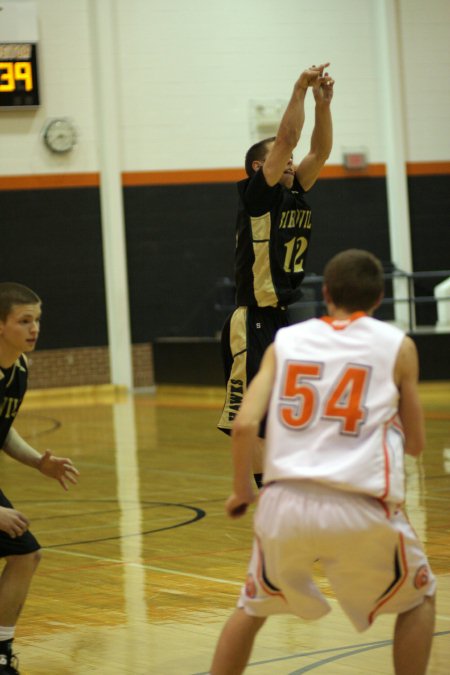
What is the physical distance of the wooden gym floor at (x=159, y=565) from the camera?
171 inches

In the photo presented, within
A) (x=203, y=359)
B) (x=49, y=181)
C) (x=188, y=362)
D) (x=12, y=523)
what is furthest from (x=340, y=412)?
(x=49, y=181)

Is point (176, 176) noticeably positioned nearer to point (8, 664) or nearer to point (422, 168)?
point (422, 168)

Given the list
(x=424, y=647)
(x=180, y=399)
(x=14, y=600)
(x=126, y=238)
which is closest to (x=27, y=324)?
(x=14, y=600)

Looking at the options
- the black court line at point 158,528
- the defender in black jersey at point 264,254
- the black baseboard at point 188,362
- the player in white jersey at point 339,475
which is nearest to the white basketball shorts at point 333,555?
the player in white jersey at point 339,475

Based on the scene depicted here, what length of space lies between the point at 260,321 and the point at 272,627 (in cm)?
132

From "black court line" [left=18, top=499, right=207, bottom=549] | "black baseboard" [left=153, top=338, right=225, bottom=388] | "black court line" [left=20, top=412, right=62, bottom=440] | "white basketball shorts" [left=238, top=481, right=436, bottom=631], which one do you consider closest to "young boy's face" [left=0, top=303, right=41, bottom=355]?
"white basketball shorts" [left=238, top=481, right=436, bottom=631]

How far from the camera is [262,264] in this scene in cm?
522

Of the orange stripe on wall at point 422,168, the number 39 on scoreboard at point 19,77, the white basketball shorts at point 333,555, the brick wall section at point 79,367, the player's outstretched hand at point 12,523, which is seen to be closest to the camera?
the white basketball shorts at point 333,555

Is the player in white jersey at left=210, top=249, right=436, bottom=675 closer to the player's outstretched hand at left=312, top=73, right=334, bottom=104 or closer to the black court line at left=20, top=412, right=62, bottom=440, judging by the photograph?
the player's outstretched hand at left=312, top=73, right=334, bottom=104

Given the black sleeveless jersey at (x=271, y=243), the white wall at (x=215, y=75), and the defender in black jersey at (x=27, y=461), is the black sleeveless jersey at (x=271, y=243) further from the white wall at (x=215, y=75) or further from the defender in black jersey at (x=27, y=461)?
the white wall at (x=215, y=75)

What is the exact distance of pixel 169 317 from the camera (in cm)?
1930

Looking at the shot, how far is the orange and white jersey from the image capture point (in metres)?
3.03

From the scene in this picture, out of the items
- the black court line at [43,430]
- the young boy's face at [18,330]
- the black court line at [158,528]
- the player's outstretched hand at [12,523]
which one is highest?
the young boy's face at [18,330]

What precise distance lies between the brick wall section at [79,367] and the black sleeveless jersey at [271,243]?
43.8ft
